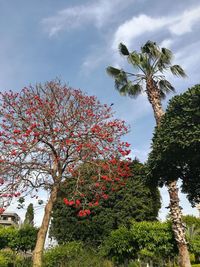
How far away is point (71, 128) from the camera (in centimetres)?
1658

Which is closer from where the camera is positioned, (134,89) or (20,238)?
(134,89)

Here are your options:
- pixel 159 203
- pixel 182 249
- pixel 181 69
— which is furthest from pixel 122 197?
pixel 181 69

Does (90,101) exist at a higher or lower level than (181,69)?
lower

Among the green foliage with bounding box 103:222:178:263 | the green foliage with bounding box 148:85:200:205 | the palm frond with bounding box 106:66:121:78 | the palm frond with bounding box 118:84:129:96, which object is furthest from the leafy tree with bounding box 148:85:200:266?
the palm frond with bounding box 106:66:121:78

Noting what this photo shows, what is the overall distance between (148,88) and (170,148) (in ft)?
21.5

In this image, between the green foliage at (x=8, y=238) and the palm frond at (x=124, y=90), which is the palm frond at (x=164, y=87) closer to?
the palm frond at (x=124, y=90)

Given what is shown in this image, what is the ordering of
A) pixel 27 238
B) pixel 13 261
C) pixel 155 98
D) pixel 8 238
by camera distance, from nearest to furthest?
pixel 13 261, pixel 155 98, pixel 27 238, pixel 8 238

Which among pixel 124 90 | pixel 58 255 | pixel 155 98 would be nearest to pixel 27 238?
pixel 58 255

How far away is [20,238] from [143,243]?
10.5 m

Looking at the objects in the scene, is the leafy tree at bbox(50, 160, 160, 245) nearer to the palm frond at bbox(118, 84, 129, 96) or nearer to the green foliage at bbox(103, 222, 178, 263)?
the green foliage at bbox(103, 222, 178, 263)

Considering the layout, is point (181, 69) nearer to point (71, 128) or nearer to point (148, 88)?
point (148, 88)

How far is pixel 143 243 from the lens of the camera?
785 inches

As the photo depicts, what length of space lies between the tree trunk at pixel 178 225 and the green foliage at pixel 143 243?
3.00 metres

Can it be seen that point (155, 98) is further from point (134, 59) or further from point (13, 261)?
point (13, 261)
